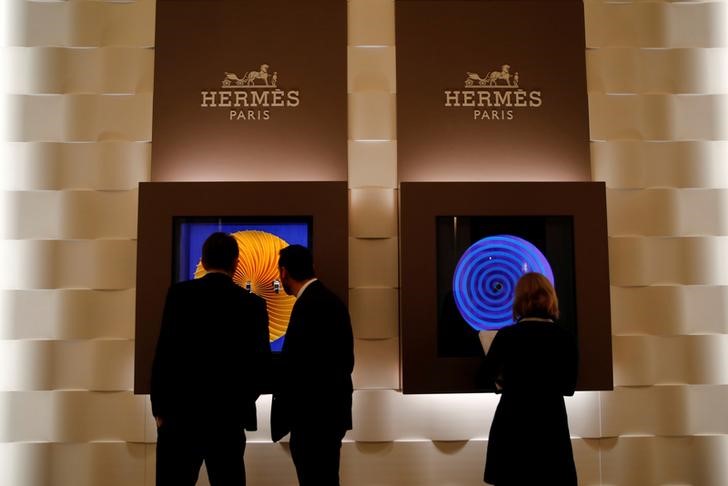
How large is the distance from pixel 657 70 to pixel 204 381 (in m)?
3.05

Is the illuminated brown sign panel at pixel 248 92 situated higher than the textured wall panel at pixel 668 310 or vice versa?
the illuminated brown sign panel at pixel 248 92

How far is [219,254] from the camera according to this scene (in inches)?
105

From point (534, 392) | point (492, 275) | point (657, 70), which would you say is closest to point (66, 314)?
point (492, 275)

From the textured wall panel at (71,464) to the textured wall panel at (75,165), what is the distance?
1418 millimetres

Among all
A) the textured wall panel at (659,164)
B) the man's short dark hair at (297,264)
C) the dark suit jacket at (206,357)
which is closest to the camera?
the dark suit jacket at (206,357)

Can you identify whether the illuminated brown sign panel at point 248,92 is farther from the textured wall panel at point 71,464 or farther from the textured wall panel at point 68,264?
the textured wall panel at point 71,464

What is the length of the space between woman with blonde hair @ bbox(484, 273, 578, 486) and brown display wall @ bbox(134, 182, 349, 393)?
3.37 ft

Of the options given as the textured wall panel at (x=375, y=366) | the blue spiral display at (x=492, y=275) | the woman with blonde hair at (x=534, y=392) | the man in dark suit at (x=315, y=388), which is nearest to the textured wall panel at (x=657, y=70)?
the blue spiral display at (x=492, y=275)

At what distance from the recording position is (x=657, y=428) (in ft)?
11.7

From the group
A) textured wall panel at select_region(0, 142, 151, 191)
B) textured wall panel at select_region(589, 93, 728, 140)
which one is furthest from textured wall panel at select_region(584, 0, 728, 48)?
textured wall panel at select_region(0, 142, 151, 191)

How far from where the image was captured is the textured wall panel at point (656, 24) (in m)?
3.73

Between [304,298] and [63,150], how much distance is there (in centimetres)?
183

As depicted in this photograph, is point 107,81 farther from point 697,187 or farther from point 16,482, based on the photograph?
point 697,187

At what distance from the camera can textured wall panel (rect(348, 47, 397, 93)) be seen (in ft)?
11.9
